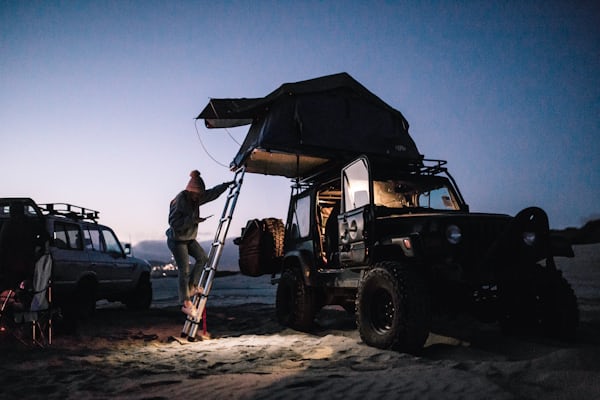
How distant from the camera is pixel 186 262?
6754 mm

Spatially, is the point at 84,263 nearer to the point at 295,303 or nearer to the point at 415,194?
the point at 295,303

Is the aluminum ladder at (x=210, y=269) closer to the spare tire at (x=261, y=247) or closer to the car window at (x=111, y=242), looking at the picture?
the spare tire at (x=261, y=247)

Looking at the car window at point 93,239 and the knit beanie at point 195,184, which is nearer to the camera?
the knit beanie at point 195,184

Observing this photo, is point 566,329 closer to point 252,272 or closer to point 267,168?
point 252,272

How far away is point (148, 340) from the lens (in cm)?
629

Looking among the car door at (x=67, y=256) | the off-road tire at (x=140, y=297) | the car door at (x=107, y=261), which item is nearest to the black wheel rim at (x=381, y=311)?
the car door at (x=67, y=256)

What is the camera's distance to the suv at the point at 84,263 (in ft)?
23.7

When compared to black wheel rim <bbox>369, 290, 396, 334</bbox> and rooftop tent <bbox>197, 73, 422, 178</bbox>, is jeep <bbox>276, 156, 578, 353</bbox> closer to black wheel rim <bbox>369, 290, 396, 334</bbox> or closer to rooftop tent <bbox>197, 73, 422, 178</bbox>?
black wheel rim <bbox>369, 290, 396, 334</bbox>

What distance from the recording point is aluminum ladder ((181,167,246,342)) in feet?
20.3

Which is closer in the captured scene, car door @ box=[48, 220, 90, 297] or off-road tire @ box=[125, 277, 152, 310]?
car door @ box=[48, 220, 90, 297]

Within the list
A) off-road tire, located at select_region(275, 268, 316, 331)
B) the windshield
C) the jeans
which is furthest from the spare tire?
the windshield

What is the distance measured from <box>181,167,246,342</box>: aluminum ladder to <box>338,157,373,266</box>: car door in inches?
76.2

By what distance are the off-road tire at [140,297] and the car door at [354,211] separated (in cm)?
645

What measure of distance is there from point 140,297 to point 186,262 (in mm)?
4619
